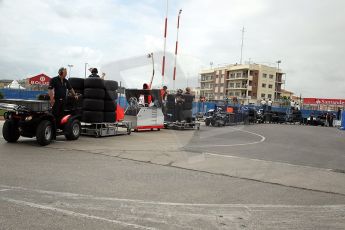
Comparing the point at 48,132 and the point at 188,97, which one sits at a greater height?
the point at 188,97

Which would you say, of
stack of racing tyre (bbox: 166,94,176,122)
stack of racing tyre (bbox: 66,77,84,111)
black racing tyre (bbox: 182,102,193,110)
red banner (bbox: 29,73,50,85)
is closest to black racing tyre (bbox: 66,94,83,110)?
stack of racing tyre (bbox: 66,77,84,111)

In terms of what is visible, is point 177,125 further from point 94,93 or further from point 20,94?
point 20,94

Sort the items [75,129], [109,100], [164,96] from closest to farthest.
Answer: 1. [75,129]
2. [109,100]
3. [164,96]

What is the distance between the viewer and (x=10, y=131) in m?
10.1

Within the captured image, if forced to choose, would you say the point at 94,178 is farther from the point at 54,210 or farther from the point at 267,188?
the point at 267,188

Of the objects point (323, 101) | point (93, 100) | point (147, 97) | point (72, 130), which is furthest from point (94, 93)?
point (323, 101)

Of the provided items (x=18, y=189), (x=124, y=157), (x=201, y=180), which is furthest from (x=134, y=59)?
(x=18, y=189)

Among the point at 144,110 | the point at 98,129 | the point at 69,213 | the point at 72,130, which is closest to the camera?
the point at 69,213

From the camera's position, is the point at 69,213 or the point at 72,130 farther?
the point at 72,130

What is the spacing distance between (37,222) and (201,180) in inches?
132

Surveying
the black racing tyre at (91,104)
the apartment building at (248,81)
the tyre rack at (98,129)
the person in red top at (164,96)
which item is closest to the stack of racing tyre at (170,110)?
the person in red top at (164,96)

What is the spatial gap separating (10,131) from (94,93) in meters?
3.25

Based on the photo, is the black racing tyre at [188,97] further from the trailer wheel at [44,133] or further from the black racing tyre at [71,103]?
the trailer wheel at [44,133]

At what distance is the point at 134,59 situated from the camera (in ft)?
49.0
